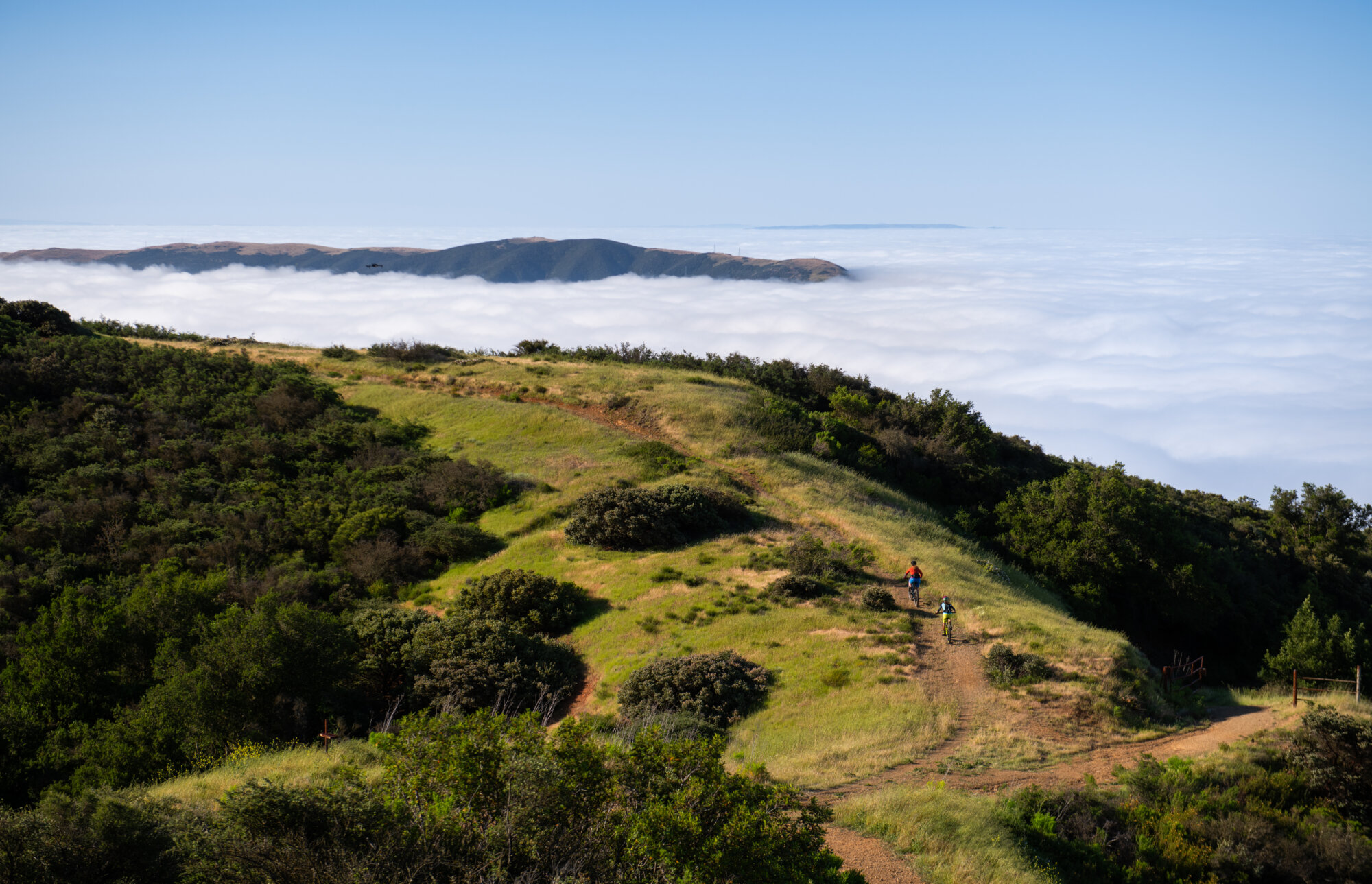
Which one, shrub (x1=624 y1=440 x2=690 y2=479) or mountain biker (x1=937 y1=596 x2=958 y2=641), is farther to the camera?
shrub (x1=624 y1=440 x2=690 y2=479)

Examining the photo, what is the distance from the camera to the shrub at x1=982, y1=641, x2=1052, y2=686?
1573cm

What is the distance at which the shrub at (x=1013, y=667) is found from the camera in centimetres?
1573

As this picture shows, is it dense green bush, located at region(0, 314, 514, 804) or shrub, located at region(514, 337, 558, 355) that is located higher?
shrub, located at region(514, 337, 558, 355)

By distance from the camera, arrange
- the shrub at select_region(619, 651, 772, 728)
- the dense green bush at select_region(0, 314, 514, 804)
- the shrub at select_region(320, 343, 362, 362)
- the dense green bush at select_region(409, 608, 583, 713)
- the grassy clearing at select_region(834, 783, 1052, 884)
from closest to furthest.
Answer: the grassy clearing at select_region(834, 783, 1052, 884)
the dense green bush at select_region(0, 314, 514, 804)
the shrub at select_region(619, 651, 772, 728)
the dense green bush at select_region(409, 608, 583, 713)
the shrub at select_region(320, 343, 362, 362)

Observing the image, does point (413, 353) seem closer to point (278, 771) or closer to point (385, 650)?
point (385, 650)

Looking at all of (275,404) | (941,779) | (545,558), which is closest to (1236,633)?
(941,779)

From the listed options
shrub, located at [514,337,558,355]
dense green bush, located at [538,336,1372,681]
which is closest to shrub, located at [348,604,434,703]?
dense green bush, located at [538,336,1372,681]

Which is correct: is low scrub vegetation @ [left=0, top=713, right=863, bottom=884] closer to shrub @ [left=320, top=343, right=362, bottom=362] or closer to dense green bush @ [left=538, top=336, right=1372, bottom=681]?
dense green bush @ [left=538, top=336, right=1372, bottom=681]

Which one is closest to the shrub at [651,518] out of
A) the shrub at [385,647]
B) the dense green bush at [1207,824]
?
the shrub at [385,647]

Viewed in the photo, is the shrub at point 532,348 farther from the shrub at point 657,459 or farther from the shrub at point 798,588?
the shrub at point 798,588

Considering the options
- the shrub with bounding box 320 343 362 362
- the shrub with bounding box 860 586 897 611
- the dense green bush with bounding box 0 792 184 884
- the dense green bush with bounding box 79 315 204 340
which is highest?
the dense green bush with bounding box 79 315 204 340

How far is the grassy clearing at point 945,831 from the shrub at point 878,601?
25.6 ft

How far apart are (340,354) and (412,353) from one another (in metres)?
4.95

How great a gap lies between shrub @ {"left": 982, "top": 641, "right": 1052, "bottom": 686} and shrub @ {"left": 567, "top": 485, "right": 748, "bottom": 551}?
31.7ft
